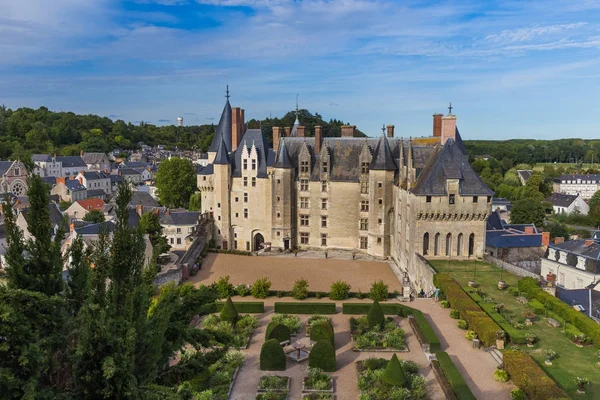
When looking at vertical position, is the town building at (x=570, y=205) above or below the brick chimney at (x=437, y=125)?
below

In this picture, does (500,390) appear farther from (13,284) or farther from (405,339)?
(13,284)

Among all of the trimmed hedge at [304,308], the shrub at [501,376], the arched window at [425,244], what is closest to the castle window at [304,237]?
the arched window at [425,244]

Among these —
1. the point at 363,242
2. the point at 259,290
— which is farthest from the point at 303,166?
the point at 259,290

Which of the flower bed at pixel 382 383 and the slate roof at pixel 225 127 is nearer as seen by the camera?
the flower bed at pixel 382 383

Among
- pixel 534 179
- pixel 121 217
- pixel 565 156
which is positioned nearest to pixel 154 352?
pixel 121 217

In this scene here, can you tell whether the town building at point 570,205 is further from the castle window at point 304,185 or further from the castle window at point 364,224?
the castle window at point 304,185
